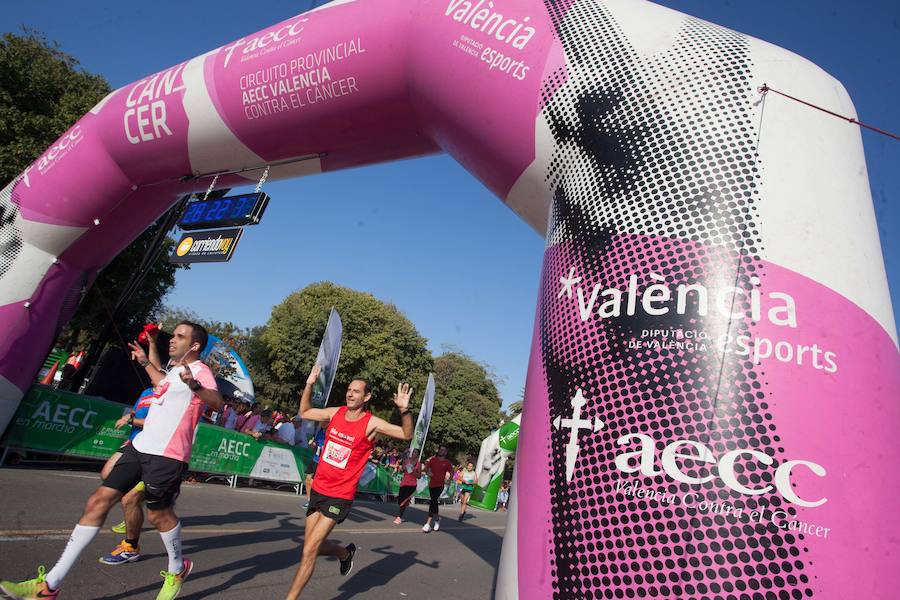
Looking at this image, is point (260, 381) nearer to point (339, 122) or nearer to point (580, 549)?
point (339, 122)

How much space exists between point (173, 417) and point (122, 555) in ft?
4.68

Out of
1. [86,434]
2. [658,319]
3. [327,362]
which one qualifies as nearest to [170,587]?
[658,319]

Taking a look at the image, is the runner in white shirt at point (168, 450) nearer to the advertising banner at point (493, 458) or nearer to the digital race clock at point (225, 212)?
the digital race clock at point (225, 212)

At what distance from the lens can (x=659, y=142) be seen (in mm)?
3068

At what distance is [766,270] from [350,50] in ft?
15.5

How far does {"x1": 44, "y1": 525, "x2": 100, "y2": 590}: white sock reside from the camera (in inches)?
129

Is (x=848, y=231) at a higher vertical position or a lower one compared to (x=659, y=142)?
lower

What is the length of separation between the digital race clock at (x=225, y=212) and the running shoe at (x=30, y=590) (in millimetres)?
4807

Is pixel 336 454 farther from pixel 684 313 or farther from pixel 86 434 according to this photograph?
pixel 86 434

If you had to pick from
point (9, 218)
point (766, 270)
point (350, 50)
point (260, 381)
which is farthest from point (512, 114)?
point (260, 381)

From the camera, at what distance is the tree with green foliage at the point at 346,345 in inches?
1257

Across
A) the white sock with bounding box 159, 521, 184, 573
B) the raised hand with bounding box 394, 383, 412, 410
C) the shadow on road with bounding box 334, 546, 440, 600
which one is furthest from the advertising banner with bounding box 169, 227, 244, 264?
the shadow on road with bounding box 334, 546, 440, 600

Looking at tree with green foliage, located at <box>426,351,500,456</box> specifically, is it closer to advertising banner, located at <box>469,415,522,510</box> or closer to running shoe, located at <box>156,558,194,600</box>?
advertising banner, located at <box>469,415,522,510</box>

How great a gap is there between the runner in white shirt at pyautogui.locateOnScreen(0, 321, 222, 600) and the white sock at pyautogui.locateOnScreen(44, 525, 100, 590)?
0.05m
